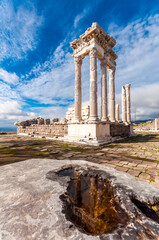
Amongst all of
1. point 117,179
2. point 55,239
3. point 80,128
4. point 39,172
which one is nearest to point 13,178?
point 39,172

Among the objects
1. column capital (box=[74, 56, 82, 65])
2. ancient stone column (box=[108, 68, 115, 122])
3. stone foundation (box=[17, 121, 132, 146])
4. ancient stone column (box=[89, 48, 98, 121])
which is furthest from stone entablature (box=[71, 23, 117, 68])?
stone foundation (box=[17, 121, 132, 146])

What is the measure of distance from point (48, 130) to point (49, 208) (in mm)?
10245

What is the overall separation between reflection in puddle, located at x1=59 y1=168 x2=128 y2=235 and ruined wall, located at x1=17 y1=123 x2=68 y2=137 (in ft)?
25.5

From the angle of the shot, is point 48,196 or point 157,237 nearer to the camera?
point 157,237

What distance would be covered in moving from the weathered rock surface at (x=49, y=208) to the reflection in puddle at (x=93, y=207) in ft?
0.25

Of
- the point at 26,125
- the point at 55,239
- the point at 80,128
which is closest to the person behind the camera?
the point at 55,239

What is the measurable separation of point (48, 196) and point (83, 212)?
1.74 feet

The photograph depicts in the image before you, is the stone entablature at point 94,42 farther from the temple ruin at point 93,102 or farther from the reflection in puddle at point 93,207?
the reflection in puddle at point 93,207

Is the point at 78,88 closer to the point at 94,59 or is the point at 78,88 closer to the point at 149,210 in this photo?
the point at 94,59

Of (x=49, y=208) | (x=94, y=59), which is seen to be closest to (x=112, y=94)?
(x=94, y=59)

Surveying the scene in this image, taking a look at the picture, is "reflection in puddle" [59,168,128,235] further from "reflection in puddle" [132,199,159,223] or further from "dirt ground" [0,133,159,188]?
"dirt ground" [0,133,159,188]

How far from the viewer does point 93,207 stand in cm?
145

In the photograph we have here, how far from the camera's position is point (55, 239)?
94 centimetres

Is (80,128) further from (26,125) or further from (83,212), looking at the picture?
(26,125)
